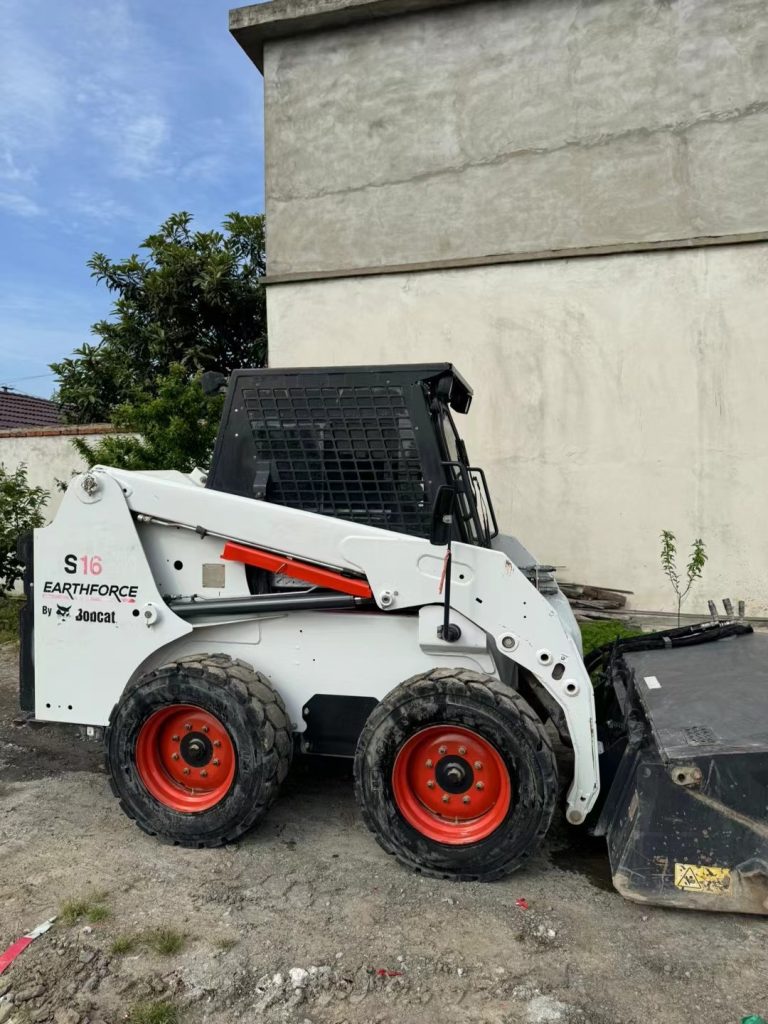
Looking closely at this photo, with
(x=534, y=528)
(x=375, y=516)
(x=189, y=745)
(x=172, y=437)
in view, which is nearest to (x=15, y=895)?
(x=189, y=745)

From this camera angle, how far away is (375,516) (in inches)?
141

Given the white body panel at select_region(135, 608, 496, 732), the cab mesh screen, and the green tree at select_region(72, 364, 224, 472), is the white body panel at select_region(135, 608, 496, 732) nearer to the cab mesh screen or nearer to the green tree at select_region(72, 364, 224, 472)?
the cab mesh screen

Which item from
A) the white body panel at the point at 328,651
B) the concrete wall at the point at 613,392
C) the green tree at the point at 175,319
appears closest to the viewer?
the white body panel at the point at 328,651

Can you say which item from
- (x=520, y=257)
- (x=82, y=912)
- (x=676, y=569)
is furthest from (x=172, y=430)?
(x=676, y=569)

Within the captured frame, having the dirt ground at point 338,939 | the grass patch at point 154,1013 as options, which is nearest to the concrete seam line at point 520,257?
the dirt ground at point 338,939

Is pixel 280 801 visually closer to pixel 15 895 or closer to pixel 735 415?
pixel 15 895

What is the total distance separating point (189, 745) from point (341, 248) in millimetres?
6594

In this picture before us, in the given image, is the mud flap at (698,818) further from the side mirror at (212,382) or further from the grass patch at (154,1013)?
the side mirror at (212,382)

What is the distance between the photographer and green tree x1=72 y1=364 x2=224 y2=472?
24.2ft

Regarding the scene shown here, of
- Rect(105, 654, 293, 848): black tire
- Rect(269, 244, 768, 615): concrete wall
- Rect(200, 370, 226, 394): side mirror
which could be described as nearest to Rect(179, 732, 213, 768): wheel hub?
Rect(105, 654, 293, 848): black tire

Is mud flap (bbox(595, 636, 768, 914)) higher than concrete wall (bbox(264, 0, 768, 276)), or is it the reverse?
concrete wall (bbox(264, 0, 768, 276))

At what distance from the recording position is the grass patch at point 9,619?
→ 817cm

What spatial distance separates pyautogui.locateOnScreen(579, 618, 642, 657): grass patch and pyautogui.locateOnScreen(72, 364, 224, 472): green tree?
399 centimetres

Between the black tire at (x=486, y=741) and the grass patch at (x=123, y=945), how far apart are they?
3.38 ft
